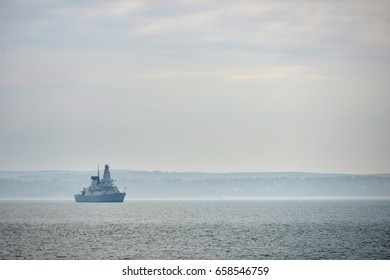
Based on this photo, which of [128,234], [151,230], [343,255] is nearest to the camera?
[343,255]

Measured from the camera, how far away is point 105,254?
7788cm

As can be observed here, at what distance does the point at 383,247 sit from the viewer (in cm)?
8462

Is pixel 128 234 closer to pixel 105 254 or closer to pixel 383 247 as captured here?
pixel 105 254

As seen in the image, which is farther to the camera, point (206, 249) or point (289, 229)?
point (289, 229)
